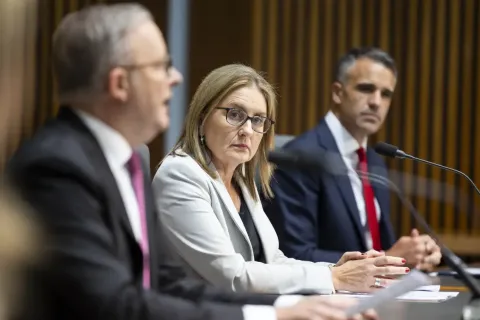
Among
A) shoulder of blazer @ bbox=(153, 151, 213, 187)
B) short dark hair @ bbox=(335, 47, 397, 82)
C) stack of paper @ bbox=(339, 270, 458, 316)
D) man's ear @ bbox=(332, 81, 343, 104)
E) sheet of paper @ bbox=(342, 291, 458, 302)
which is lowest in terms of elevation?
sheet of paper @ bbox=(342, 291, 458, 302)

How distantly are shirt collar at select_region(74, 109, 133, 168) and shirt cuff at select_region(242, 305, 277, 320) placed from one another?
381 millimetres

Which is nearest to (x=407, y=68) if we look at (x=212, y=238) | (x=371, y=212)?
(x=371, y=212)

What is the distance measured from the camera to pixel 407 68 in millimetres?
5828

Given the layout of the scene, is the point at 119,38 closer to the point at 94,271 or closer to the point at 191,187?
the point at 94,271

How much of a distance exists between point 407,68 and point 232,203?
3257 mm

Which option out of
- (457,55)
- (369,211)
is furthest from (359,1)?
(369,211)

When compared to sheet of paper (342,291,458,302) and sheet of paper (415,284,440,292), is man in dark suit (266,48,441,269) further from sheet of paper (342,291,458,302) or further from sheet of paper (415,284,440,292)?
sheet of paper (342,291,458,302)

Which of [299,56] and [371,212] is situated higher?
[299,56]

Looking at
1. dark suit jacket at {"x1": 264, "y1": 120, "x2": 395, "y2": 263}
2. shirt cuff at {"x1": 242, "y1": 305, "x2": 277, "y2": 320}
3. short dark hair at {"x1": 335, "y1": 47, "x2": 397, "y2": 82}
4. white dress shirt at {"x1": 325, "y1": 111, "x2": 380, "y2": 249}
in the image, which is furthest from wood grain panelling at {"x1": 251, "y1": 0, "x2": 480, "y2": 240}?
shirt cuff at {"x1": 242, "y1": 305, "x2": 277, "y2": 320}

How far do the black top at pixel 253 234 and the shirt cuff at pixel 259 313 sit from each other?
1212 millimetres

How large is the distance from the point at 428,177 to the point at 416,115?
0.41 m

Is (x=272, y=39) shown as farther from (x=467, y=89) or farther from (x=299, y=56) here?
(x=467, y=89)

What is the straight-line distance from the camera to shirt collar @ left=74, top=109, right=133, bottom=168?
176 cm

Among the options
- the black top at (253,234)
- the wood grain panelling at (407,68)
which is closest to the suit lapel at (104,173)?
the black top at (253,234)
